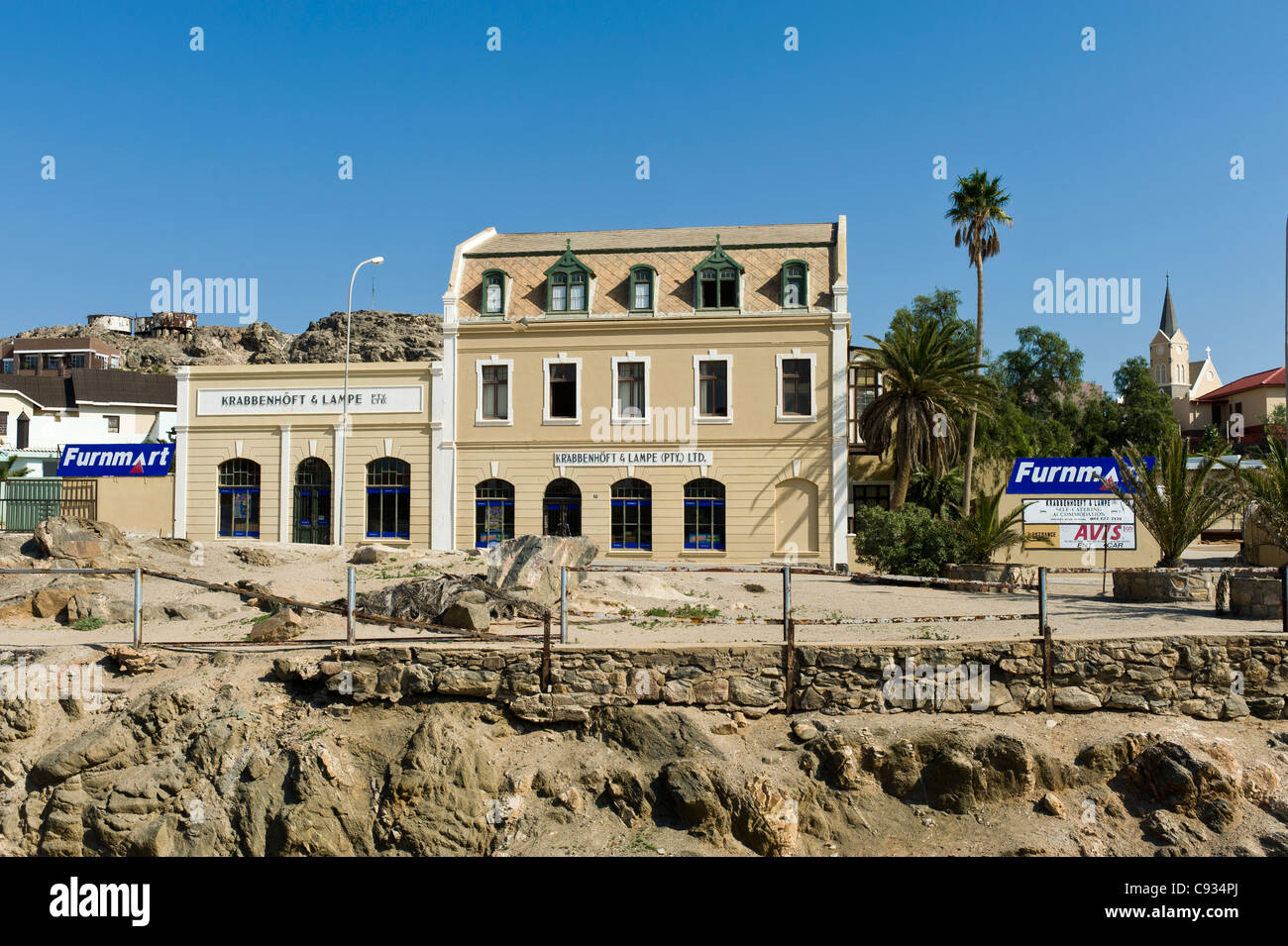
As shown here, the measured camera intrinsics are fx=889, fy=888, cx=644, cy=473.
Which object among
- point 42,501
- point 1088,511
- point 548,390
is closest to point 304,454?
point 42,501

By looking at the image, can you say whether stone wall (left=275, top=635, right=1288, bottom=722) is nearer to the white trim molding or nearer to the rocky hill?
the white trim molding

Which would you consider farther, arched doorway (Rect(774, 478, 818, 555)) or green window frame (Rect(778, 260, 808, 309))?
green window frame (Rect(778, 260, 808, 309))

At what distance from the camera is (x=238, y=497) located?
3127 cm

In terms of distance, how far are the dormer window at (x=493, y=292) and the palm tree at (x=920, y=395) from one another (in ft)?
41.0

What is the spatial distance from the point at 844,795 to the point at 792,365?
20650 millimetres

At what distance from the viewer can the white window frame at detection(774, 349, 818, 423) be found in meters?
28.9

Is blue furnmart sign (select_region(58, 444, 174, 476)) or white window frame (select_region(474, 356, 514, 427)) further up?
white window frame (select_region(474, 356, 514, 427))

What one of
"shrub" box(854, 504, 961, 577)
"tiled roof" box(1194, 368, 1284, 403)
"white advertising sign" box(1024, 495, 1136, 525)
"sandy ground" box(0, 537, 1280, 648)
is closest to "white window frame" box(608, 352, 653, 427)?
"sandy ground" box(0, 537, 1280, 648)

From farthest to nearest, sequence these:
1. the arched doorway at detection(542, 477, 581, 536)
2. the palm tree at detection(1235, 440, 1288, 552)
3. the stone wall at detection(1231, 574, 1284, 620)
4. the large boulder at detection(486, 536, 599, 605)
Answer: the arched doorway at detection(542, 477, 581, 536)
the large boulder at detection(486, 536, 599, 605)
the palm tree at detection(1235, 440, 1288, 552)
the stone wall at detection(1231, 574, 1284, 620)

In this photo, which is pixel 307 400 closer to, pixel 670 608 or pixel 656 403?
pixel 656 403

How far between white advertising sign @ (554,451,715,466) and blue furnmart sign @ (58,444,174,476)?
1461 centimetres

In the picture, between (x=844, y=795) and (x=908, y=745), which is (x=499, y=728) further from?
(x=908, y=745)

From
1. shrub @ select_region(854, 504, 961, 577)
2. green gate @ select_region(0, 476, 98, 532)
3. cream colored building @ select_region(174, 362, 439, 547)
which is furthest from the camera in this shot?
cream colored building @ select_region(174, 362, 439, 547)
